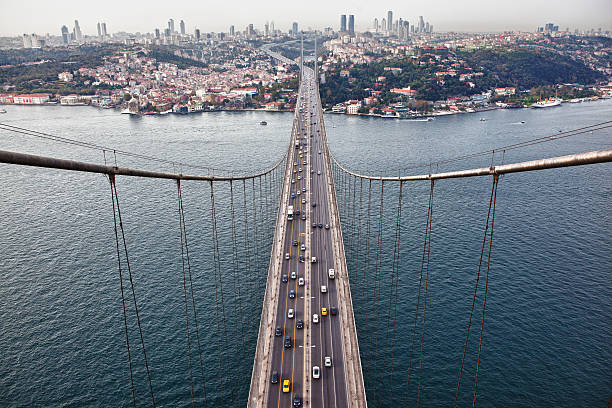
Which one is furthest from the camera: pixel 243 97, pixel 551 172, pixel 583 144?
pixel 243 97

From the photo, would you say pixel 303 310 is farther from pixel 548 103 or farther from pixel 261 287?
pixel 548 103

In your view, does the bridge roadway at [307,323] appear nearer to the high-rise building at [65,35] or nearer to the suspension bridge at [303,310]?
the suspension bridge at [303,310]

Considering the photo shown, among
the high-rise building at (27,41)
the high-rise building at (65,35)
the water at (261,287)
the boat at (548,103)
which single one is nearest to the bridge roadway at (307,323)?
the water at (261,287)

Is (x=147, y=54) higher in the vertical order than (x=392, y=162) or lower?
higher

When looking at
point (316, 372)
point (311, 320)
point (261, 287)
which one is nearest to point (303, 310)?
point (311, 320)

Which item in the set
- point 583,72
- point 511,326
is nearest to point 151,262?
point 511,326

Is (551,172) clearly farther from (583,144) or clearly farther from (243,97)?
(243,97)
